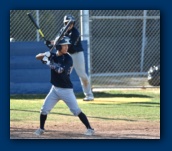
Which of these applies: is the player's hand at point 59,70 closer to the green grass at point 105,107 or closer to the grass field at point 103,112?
the grass field at point 103,112

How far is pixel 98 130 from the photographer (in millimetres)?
8930

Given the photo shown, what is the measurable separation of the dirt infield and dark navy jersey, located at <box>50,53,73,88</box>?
69cm

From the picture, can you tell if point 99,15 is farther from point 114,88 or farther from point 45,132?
point 45,132

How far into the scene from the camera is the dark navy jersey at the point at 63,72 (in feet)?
26.8

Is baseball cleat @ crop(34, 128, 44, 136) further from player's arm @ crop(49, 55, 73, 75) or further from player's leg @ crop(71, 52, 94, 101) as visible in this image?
player's leg @ crop(71, 52, 94, 101)

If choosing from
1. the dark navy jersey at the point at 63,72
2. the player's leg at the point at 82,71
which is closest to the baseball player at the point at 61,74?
the dark navy jersey at the point at 63,72

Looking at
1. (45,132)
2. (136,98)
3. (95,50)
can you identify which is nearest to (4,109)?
(45,132)

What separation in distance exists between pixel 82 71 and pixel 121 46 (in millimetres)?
3298

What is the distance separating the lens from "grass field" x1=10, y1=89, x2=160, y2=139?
9352 millimetres

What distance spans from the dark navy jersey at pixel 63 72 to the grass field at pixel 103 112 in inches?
27.4

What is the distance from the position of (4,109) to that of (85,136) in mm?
1205

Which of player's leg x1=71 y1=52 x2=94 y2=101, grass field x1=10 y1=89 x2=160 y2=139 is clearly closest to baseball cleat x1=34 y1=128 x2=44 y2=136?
grass field x1=10 y1=89 x2=160 y2=139

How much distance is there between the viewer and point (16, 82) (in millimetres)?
13016

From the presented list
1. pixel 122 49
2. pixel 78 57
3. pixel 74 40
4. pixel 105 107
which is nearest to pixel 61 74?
pixel 105 107
